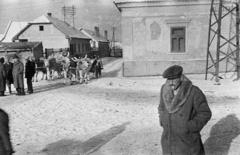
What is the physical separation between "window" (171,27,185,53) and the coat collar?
686 inches

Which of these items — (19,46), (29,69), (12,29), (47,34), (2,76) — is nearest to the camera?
(2,76)

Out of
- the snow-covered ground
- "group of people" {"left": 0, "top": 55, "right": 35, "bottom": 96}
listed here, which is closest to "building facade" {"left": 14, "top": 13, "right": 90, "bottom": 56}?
"group of people" {"left": 0, "top": 55, "right": 35, "bottom": 96}

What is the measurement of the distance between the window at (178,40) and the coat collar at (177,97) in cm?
1743

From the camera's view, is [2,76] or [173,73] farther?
[2,76]

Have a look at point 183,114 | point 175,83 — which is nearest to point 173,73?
point 175,83

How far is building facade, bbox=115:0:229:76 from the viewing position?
68.3 feet

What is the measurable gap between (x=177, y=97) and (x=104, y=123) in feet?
18.4

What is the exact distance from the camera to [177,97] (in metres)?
3.89

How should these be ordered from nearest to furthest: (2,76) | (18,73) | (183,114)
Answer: (183,114), (18,73), (2,76)

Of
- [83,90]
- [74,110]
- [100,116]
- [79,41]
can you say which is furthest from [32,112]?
[79,41]

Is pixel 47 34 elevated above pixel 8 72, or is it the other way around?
pixel 47 34

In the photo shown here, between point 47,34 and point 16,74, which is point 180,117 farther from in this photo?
point 47,34

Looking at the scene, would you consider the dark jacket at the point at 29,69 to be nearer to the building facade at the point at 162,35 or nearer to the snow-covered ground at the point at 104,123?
the snow-covered ground at the point at 104,123

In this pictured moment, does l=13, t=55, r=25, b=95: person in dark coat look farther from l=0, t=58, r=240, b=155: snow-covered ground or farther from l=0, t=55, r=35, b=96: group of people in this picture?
l=0, t=58, r=240, b=155: snow-covered ground
